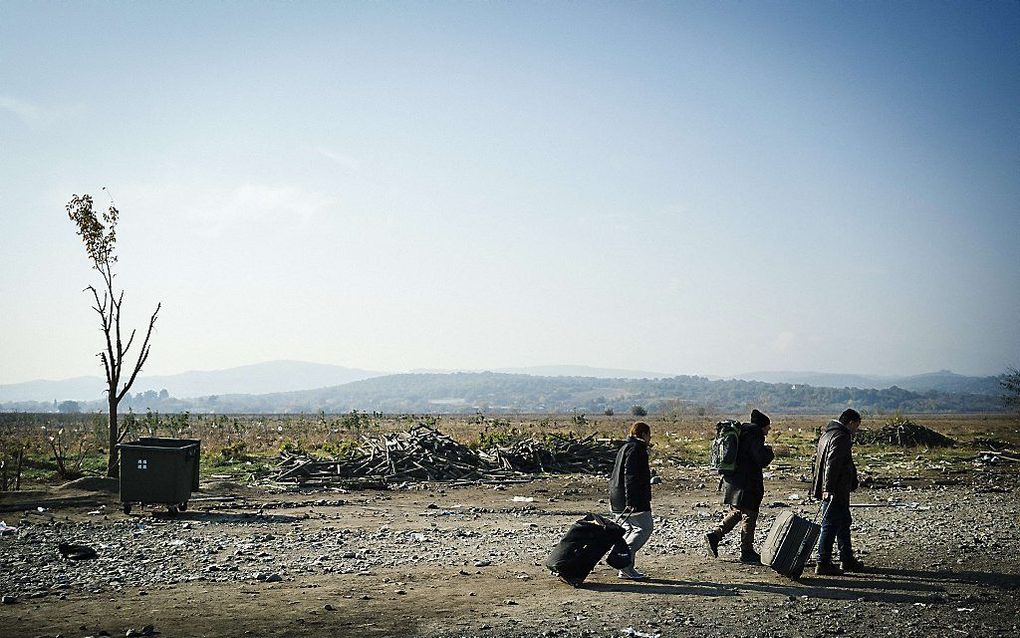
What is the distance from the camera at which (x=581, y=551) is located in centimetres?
1002

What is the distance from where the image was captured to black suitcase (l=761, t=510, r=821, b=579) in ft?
33.4

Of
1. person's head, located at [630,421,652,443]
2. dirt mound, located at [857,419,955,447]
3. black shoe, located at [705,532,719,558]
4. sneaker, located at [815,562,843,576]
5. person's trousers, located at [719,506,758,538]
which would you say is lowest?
dirt mound, located at [857,419,955,447]

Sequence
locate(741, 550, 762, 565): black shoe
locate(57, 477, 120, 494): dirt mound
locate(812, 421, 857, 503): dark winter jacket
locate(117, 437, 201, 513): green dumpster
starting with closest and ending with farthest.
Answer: locate(812, 421, 857, 503): dark winter jacket
locate(741, 550, 762, 565): black shoe
locate(117, 437, 201, 513): green dumpster
locate(57, 477, 120, 494): dirt mound

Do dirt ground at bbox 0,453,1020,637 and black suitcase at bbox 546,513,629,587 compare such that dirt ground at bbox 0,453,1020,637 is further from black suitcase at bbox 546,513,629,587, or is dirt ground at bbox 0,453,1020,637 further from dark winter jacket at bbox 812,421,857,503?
dark winter jacket at bbox 812,421,857,503

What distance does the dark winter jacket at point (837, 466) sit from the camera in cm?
1048

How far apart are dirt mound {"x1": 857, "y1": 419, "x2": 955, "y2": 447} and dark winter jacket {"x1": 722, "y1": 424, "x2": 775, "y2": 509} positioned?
27793 millimetres

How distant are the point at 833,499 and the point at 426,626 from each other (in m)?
5.50

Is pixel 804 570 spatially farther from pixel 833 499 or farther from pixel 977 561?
pixel 977 561

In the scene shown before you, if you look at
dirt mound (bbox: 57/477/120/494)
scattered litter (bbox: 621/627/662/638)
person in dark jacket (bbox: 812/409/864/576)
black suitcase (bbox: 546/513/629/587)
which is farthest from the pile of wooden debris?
scattered litter (bbox: 621/627/662/638)

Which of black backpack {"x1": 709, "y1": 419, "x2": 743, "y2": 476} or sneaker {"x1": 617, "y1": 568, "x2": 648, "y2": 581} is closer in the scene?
sneaker {"x1": 617, "y1": 568, "x2": 648, "y2": 581}

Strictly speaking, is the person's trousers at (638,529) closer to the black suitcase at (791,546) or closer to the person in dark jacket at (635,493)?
the person in dark jacket at (635,493)

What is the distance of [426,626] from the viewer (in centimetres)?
833

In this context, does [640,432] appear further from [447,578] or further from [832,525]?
[447,578]

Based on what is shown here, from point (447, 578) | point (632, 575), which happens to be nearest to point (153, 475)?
point (447, 578)
